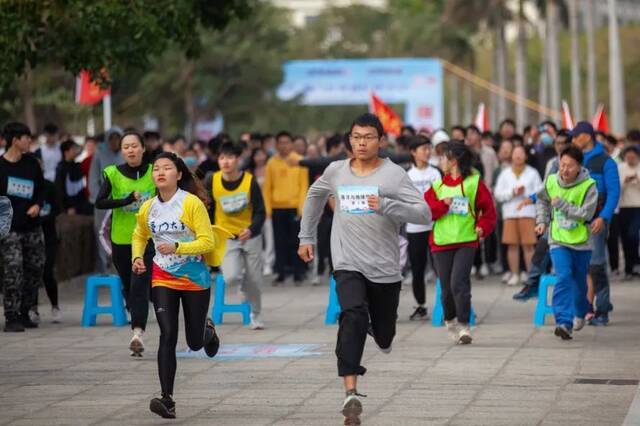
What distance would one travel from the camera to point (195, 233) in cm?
1045

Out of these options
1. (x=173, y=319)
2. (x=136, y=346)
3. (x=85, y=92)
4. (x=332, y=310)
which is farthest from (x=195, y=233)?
(x=85, y=92)

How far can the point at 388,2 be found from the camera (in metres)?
127

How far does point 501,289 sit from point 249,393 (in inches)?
357

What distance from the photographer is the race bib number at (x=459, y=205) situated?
13.9 m

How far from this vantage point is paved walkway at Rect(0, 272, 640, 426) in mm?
9844

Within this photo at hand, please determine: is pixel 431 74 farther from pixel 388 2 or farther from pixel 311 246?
pixel 388 2

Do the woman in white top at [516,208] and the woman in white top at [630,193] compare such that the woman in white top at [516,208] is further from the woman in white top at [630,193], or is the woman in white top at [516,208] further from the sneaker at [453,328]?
the sneaker at [453,328]

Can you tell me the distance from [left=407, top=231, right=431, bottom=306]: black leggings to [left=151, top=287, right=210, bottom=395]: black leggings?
18.3 feet

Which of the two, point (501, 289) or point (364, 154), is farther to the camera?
point (501, 289)

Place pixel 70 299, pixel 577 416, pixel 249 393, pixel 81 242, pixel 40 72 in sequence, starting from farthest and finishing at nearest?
1. pixel 40 72
2. pixel 81 242
3. pixel 70 299
4. pixel 249 393
5. pixel 577 416

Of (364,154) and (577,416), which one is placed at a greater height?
(364,154)

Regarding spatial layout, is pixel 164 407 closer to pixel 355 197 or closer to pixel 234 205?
pixel 355 197

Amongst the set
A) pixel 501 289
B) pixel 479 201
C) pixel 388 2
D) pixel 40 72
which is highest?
pixel 388 2

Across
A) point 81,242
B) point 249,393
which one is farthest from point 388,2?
point 249,393
